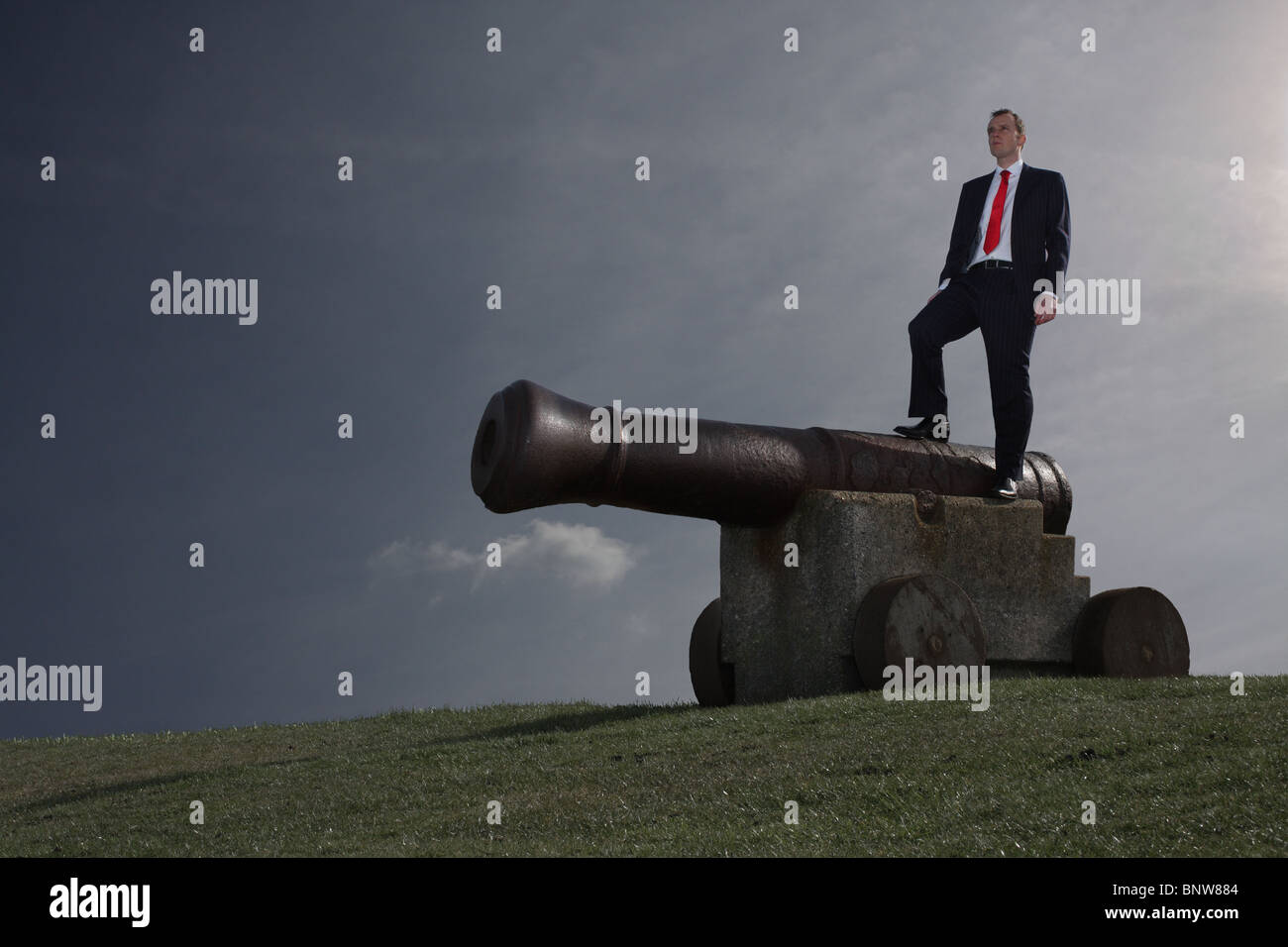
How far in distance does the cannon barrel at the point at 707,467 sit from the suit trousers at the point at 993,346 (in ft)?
1.13

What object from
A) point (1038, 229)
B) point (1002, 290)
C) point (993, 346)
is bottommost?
point (993, 346)

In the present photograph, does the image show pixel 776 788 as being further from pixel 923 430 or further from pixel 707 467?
pixel 923 430

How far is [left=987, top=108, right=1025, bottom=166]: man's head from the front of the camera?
1075cm

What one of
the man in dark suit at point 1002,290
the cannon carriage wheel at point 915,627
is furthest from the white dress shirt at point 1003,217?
the cannon carriage wheel at point 915,627

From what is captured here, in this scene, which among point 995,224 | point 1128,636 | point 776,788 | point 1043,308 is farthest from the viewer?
point 1128,636

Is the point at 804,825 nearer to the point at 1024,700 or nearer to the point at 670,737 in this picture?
the point at 670,737

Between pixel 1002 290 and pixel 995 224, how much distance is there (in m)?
0.61

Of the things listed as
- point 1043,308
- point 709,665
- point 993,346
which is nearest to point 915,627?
point 709,665

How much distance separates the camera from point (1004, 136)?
10.8 meters

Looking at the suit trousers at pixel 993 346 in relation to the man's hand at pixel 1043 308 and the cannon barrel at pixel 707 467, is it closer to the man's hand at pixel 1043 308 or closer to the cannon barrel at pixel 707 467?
the man's hand at pixel 1043 308

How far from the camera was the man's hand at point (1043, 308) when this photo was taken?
10.4 m
